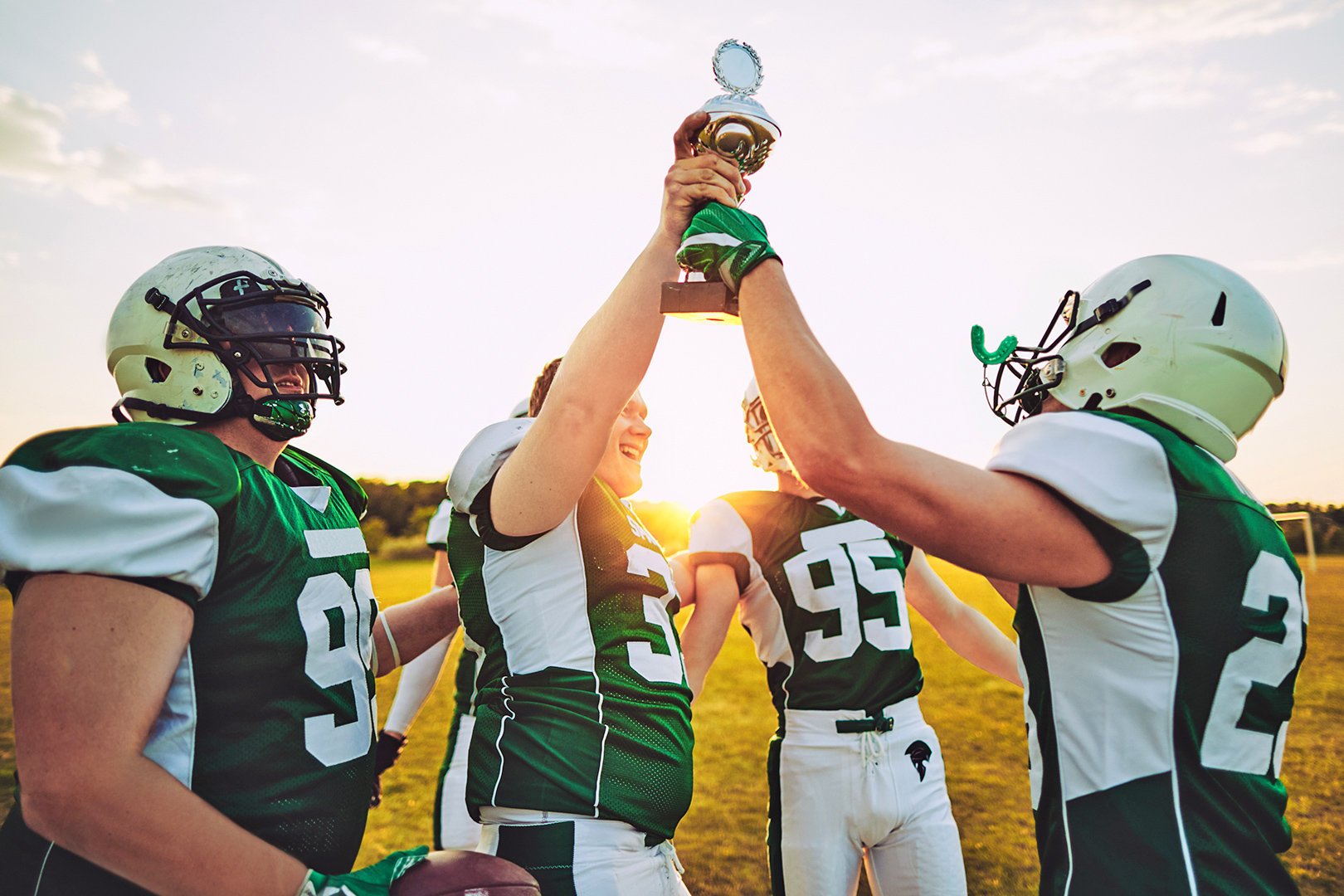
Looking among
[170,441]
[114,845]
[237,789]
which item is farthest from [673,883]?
[170,441]

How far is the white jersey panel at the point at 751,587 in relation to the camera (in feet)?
11.2

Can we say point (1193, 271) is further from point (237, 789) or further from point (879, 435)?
point (237, 789)

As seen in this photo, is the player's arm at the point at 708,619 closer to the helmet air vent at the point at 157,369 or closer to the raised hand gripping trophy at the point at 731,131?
the raised hand gripping trophy at the point at 731,131

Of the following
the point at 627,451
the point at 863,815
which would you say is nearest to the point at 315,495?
the point at 627,451

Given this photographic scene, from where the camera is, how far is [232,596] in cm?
170

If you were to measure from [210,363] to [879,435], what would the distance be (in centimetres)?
169

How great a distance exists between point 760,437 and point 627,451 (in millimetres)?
1407

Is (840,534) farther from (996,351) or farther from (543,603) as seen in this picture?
(543,603)

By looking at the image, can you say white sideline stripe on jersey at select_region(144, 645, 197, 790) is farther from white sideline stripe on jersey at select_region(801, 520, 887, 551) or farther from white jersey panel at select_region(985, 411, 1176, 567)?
white sideline stripe on jersey at select_region(801, 520, 887, 551)

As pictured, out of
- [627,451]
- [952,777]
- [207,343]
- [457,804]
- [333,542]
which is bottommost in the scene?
[952,777]

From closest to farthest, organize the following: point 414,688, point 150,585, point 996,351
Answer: point 150,585 → point 996,351 → point 414,688

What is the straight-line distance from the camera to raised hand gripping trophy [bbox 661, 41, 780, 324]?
74.7 inches

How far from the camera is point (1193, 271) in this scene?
198 centimetres

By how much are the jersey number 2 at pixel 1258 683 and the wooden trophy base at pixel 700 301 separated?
50.1 inches
